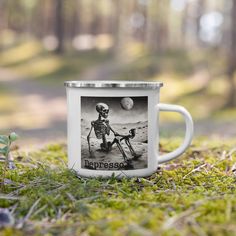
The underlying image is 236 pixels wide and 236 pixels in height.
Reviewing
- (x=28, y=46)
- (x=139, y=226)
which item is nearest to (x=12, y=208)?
(x=139, y=226)

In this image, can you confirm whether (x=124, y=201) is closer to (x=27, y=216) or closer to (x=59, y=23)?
(x=27, y=216)

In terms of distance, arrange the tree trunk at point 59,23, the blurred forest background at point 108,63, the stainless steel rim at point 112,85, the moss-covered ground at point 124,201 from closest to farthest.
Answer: the moss-covered ground at point 124,201 → the stainless steel rim at point 112,85 → the blurred forest background at point 108,63 → the tree trunk at point 59,23

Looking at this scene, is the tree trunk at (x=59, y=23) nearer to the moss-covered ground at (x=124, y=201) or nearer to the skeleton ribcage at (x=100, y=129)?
the moss-covered ground at (x=124, y=201)

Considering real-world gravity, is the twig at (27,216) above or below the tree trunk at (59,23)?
below

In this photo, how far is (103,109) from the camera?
146cm

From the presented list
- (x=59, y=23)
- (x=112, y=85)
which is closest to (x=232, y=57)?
(x=112, y=85)

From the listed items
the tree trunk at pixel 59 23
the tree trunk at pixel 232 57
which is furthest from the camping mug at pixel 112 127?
the tree trunk at pixel 59 23

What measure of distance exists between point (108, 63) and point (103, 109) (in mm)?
19355

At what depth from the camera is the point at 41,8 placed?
102 ft

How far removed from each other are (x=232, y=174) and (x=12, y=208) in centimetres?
85

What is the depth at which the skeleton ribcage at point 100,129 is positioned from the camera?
57.6 inches

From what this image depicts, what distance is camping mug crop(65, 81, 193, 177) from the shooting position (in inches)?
57.5

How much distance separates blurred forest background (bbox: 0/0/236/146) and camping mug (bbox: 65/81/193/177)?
1.72 m

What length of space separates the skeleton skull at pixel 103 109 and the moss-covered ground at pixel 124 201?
0.76 feet
